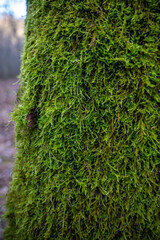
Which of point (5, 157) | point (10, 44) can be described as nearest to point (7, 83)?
point (10, 44)

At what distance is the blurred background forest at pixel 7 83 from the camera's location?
3.06m

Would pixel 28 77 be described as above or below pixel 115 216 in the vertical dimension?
above

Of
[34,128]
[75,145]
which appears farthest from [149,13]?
[34,128]

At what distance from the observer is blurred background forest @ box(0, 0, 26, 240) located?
3.06 meters

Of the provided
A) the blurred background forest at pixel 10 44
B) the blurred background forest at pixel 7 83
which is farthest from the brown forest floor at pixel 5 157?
the blurred background forest at pixel 10 44

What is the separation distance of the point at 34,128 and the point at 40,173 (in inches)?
16.6

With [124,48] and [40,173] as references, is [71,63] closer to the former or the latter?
[124,48]

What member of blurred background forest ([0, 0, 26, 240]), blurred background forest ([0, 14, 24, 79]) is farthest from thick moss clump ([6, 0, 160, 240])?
blurred background forest ([0, 14, 24, 79])

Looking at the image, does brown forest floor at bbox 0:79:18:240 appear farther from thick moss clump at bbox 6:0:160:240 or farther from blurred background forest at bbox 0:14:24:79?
blurred background forest at bbox 0:14:24:79

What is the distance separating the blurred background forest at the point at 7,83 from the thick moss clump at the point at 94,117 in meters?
0.42

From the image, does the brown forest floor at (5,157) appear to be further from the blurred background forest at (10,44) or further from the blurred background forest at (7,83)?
the blurred background forest at (10,44)

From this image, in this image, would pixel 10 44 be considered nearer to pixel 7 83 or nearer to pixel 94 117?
pixel 7 83

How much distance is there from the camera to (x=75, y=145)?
1.35m

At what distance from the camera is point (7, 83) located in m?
14.4
